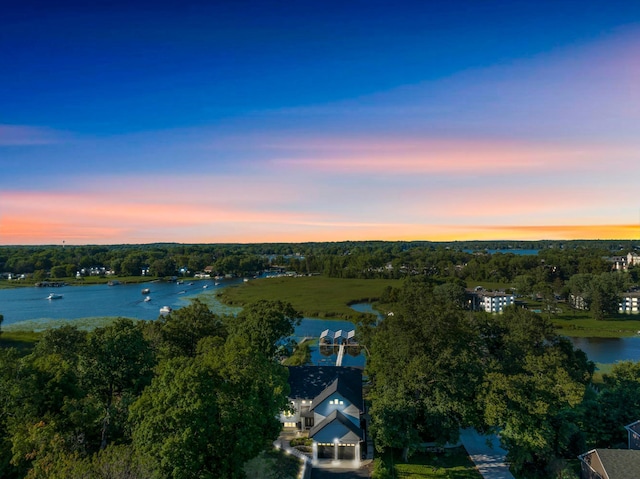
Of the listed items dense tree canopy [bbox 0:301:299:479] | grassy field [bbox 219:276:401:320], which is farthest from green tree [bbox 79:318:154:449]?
grassy field [bbox 219:276:401:320]

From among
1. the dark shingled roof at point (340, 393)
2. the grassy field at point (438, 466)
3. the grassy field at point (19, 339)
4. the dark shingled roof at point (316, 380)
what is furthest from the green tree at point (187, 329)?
the grassy field at point (19, 339)

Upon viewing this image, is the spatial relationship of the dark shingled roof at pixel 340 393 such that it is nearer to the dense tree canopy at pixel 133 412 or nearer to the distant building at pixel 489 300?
the dense tree canopy at pixel 133 412

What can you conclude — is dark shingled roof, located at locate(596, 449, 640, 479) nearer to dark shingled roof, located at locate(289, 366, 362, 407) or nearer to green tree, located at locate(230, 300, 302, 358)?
dark shingled roof, located at locate(289, 366, 362, 407)

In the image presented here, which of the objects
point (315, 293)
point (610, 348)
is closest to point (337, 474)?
point (610, 348)

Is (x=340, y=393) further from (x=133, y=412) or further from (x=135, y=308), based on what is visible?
(x=135, y=308)

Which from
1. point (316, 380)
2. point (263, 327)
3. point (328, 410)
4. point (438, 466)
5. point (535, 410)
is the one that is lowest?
point (438, 466)

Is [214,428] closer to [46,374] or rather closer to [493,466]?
[46,374]
